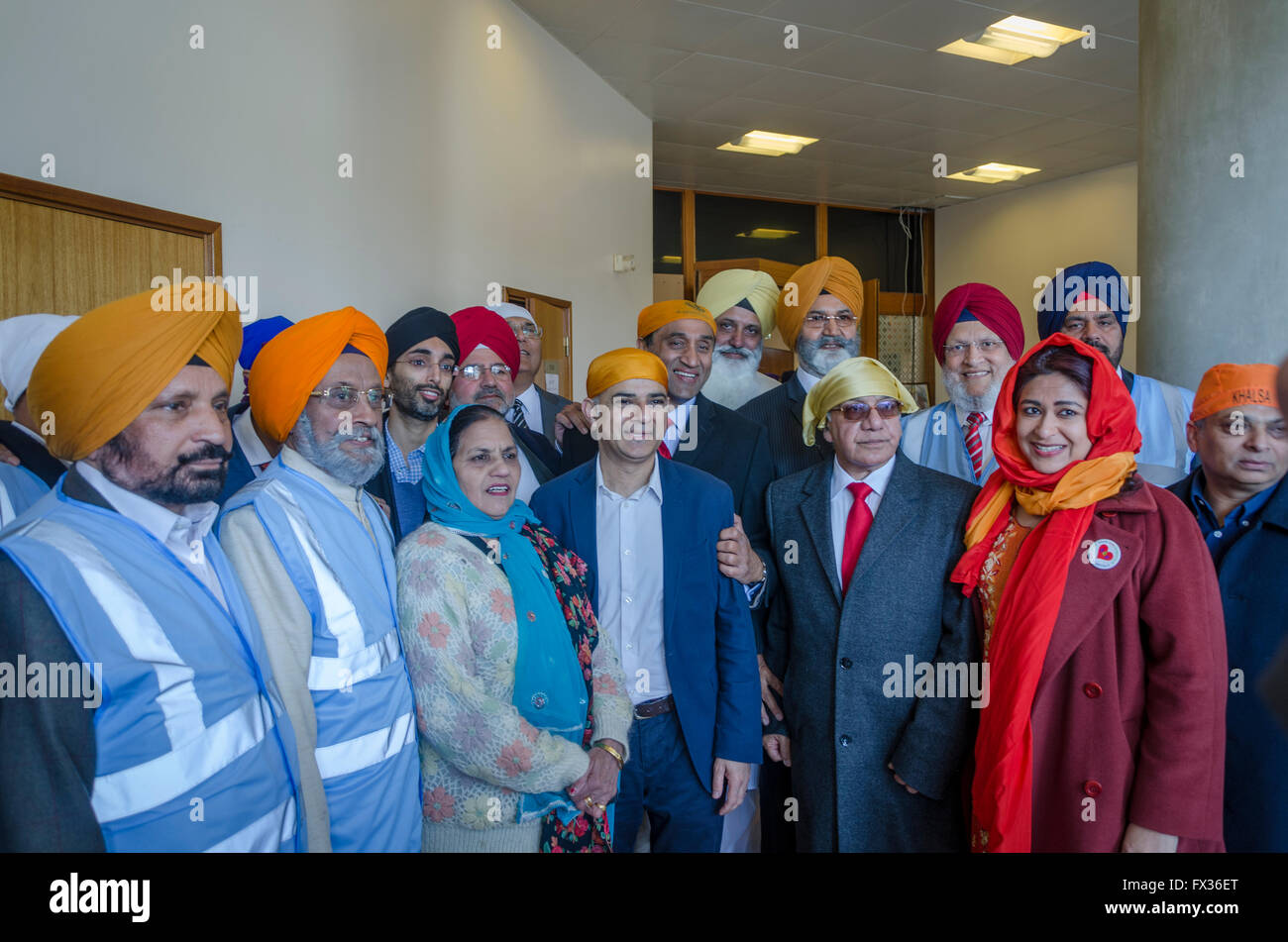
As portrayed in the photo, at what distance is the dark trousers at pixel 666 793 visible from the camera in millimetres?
2264

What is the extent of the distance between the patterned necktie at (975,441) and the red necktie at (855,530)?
746 millimetres

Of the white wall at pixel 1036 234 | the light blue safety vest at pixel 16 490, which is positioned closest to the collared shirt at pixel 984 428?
the light blue safety vest at pixel 16 490

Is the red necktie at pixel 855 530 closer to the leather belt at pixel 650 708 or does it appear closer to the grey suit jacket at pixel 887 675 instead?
the grey suit jacket at pixel 887 675

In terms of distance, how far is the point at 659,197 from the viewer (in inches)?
400

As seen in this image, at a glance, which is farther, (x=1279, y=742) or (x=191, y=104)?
(x=191, y=104)

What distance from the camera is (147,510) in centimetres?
137

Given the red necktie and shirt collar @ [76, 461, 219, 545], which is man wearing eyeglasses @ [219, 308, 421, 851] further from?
the red necktie

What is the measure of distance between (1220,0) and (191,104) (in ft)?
12.3

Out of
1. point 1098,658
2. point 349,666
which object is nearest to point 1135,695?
point 1098,658

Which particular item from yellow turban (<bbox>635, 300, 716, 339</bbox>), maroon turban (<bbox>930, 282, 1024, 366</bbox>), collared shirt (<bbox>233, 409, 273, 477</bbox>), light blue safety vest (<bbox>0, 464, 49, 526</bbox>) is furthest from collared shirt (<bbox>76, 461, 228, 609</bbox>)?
maroon turban (<bbox>930, 282, 1024, 366</bbox>)

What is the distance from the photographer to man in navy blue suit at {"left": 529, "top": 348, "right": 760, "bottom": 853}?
2.27 meters

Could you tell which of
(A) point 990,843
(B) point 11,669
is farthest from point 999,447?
(B) point 11,669

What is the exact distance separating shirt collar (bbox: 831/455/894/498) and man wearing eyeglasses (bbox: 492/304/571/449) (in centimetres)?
185
